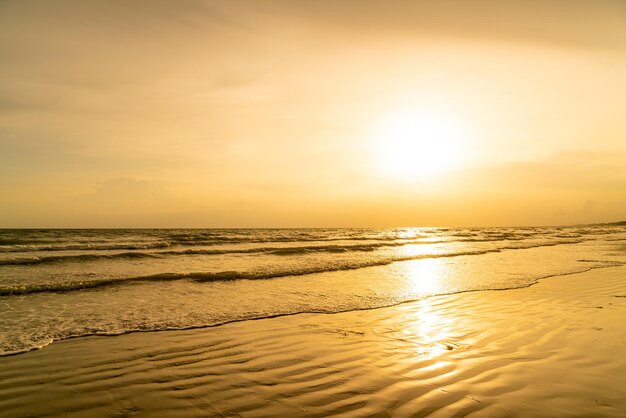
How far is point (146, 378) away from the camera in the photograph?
5047 mm

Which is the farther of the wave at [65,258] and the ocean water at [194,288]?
the wave at [65,258]

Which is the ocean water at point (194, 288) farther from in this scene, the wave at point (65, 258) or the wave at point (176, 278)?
the wave at point (65, 258)

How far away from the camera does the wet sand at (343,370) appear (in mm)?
4199

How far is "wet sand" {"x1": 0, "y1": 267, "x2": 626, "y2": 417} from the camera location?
4.20m

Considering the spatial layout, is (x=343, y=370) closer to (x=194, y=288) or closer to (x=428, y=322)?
(x=428, y=322)

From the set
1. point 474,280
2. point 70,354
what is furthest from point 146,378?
point 474,280

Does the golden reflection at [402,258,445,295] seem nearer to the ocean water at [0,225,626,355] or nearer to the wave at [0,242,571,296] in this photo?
the ocean water at [0,225,626,355]

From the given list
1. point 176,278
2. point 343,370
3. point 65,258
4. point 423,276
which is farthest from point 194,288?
point 65,258

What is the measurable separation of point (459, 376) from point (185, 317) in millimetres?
6017

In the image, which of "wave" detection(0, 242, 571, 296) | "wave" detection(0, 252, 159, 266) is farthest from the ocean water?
"wave" detection(0, 252, 159, 266)

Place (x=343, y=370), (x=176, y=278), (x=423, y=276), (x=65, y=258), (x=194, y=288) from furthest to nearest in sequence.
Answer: (x=65, y=258) < (x=423, y=276) < (x=176, y=278) < (x=194, y=288) < (x=343, y=370)

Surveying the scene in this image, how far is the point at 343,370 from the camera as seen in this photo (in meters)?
5.25

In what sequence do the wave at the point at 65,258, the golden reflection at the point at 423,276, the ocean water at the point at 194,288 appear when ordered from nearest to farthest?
1. the ocean water at the point at 194,288
2. the golden reflection at the point at 423,276
3. the wave at the point at 65,258

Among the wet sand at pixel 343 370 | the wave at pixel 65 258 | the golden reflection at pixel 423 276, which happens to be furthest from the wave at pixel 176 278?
the wave at pixel 65 258
